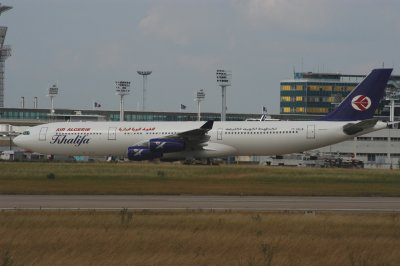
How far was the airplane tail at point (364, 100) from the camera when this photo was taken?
2694 inches

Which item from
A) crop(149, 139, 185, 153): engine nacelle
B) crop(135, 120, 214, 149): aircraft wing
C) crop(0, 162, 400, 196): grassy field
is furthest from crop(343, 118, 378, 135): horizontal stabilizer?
crop(149, 139, 185, 153): engine nacelle

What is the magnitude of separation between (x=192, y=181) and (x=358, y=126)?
2216 centimetres

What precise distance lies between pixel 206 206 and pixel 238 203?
6.79 ft

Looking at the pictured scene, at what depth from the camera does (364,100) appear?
6844 cm

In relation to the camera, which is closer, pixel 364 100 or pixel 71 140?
pixel 364 100

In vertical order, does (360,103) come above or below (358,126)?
above

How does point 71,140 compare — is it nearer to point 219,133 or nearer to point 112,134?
point 112,134
